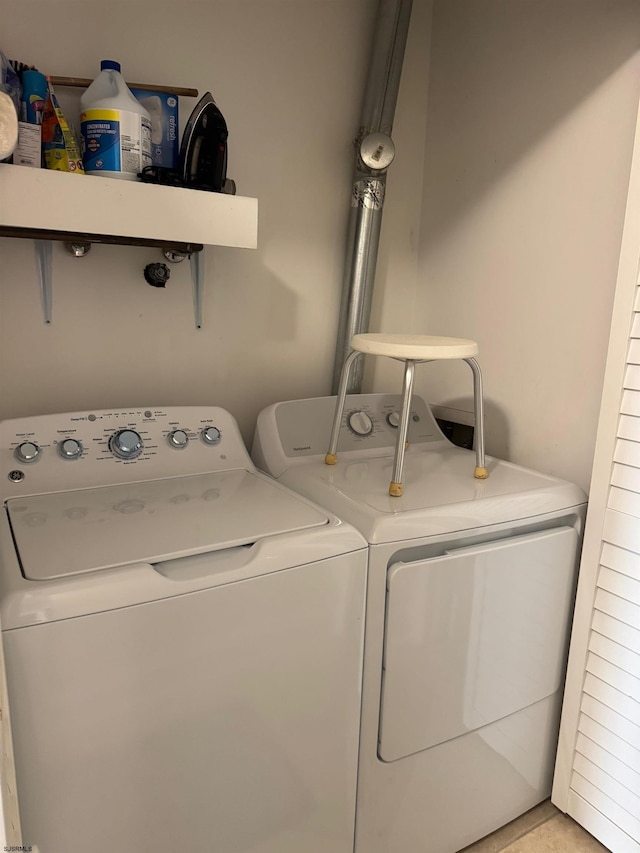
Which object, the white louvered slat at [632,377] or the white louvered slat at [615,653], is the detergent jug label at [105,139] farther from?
the white louvered slat at [615,653]

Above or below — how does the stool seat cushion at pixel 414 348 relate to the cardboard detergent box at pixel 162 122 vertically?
below

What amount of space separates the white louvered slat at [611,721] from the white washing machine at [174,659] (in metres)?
0.59

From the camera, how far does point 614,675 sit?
135cm

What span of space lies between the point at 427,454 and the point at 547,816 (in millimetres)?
945

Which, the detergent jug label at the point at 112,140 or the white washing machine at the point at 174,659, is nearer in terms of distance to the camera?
the white washing machine at the point at 174,659

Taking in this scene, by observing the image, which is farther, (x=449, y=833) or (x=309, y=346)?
(x=309, y=346)

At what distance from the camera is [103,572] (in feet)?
3.03

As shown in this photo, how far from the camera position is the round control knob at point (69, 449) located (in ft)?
4.30

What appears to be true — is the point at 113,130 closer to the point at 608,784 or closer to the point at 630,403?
the point at 630,403

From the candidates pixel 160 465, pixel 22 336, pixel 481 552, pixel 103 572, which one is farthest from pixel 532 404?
pixel 22 336

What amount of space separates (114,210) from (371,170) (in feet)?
2.59

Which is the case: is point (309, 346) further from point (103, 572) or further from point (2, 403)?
point (103, 572)

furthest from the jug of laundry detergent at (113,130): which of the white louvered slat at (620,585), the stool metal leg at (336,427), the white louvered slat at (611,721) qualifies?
the white louvered slat at (611,721)

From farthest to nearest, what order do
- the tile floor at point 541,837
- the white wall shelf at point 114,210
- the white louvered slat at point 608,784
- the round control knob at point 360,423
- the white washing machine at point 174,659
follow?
the round control knob at point 360,423, the tile floor at point 541,837, the white louvered slat at point 608,784, the white wall shelf at point 114,210, the white washing machine at point 174,659
